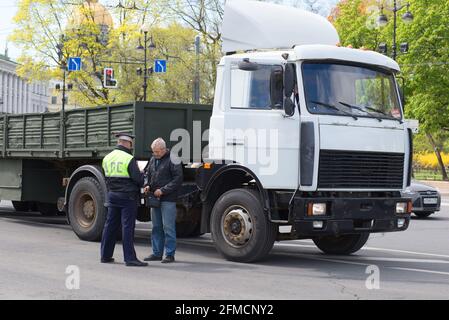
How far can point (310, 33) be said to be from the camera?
1057cm

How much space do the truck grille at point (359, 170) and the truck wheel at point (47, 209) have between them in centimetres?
918

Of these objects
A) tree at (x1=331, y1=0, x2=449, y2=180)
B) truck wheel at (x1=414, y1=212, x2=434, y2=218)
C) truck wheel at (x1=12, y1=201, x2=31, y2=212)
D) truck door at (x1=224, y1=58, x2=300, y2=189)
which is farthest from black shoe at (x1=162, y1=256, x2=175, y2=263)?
tree at (x1=331, y1=0, x2=449, y2=180)

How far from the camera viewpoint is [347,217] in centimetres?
928

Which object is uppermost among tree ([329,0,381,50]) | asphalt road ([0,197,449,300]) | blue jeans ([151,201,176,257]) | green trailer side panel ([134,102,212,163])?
tree ([329,0,381,50])

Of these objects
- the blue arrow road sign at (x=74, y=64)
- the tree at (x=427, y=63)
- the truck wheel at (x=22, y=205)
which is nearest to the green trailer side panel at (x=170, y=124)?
the truck wheel at (x=22, y=205)

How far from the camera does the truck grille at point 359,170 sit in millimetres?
9219

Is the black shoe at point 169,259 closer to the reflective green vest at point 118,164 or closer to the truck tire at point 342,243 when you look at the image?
the reflective green vest at point 118,164

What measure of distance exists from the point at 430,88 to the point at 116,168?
105ft

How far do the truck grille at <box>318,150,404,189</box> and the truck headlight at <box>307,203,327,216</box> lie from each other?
0.80ft

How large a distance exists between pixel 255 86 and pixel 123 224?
2539 millimetres

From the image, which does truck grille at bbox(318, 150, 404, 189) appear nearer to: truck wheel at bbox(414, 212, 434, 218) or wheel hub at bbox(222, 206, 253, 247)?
wheel hub at bbox(222, 206, 253, 247)

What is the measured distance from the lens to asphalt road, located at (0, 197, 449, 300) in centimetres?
753

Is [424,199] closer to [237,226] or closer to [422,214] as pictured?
[422,214]
